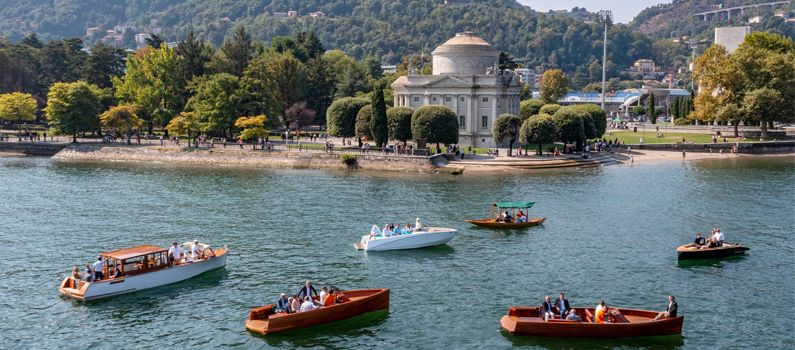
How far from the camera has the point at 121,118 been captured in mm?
109000

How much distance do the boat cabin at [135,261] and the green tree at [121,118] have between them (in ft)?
233

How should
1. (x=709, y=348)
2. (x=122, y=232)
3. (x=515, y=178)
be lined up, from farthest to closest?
(x=515, y=178)
(x=122, y=232)
(x=709, y=348)

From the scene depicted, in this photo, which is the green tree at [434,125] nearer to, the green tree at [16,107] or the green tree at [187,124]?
the green tree at [187,124]

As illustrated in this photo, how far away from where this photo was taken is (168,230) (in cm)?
5231

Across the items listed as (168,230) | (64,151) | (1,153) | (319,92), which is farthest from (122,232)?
(319,92)

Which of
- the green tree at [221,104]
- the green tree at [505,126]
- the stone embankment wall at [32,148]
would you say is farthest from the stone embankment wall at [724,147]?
the stone embankment wall at [32,148]

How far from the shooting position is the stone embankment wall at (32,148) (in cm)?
10650

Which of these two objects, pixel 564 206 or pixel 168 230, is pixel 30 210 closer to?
pixel 168 230

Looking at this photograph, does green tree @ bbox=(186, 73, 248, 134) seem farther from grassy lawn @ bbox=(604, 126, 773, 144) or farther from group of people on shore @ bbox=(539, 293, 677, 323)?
group of people on shore @ bbox=(539, 293, 677, 323)

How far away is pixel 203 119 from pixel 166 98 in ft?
46.6

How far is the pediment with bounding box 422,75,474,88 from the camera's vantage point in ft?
340

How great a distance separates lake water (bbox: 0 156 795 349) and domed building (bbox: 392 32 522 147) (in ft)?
84.2

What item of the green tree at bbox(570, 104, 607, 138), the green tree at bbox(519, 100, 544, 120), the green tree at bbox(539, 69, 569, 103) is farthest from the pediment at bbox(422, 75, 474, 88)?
the green tree at bbox(539, 69, 569, 103)

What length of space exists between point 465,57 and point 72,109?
6003 centimetres
